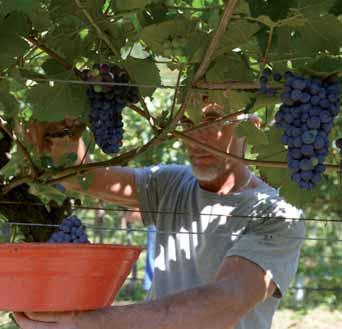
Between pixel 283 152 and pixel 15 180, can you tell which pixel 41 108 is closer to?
pixel 15 180

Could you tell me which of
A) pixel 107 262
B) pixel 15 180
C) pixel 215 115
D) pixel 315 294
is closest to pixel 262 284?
pixel 215 115

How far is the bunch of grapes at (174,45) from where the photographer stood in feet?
4.85

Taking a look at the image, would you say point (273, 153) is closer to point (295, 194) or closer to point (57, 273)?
point (295, 194)

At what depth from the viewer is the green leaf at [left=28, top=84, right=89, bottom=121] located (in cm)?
174

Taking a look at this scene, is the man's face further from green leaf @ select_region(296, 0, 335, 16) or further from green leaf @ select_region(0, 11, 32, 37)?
green leaf @ select_region(296, 0, 335, 16)

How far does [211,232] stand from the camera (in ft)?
8.87

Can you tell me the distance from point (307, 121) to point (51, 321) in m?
0.63

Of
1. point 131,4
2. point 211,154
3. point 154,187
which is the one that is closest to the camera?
point 131,4

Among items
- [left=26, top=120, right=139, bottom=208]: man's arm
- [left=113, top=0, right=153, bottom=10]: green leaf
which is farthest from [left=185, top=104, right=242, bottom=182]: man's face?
[left=113, top=0, right=153, bottom=10]: green leaf

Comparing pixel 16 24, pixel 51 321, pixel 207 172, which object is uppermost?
pixel 16 24

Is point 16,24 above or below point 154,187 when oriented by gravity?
above

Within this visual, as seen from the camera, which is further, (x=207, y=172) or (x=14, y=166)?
(x=207, y=172)

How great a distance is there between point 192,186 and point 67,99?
126 cm

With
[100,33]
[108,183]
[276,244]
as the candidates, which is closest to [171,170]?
[108,183]
